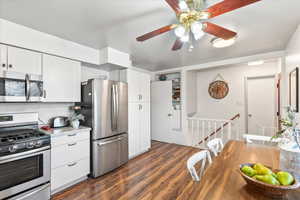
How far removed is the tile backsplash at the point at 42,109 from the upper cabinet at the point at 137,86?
4.10ft

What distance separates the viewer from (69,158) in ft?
6.85

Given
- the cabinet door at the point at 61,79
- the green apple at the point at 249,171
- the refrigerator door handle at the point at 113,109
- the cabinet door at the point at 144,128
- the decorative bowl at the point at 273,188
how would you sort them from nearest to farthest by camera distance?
the decorative bowl at the point at 273,188, the green apple at the point at 249,171, the cabinet door at the point at 61,79, the refrigerator door handle at the point at 113,109, the cabinet door at the point at 144,128

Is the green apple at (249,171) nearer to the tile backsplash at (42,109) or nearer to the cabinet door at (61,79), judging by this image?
the cabinet door at (61,79)

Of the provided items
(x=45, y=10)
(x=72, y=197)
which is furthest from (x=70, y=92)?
(x=72, y=197)

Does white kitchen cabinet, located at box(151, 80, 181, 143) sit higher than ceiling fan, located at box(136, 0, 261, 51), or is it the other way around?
ceiling fan, located at box(136, 0, 261, 51)

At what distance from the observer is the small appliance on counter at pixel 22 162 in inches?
59.1

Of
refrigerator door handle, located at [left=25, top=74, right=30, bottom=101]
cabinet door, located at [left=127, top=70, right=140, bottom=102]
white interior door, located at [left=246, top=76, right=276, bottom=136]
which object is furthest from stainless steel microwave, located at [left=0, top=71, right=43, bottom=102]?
white interior door, located at [left=246, top=76, right=276, bottom=136]

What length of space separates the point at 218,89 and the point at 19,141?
5034 millimetres

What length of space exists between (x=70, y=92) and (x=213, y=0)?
2.45 metres

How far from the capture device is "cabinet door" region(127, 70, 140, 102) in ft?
10.4

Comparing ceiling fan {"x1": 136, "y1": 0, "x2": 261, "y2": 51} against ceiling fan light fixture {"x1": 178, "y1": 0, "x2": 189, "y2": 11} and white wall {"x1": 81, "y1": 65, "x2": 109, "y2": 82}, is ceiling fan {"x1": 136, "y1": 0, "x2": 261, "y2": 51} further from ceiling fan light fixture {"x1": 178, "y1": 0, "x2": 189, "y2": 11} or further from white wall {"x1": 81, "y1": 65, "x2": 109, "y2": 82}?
white wall {"x1": 81, "y1": 65, "x2": 109, "y2": 82}

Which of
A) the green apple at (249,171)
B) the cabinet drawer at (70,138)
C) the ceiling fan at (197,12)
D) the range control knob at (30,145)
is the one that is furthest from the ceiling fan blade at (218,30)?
the range control knob at (30,145)

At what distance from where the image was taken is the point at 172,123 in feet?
13.9

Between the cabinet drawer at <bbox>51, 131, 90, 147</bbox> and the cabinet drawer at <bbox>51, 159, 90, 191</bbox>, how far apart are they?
35 cm
